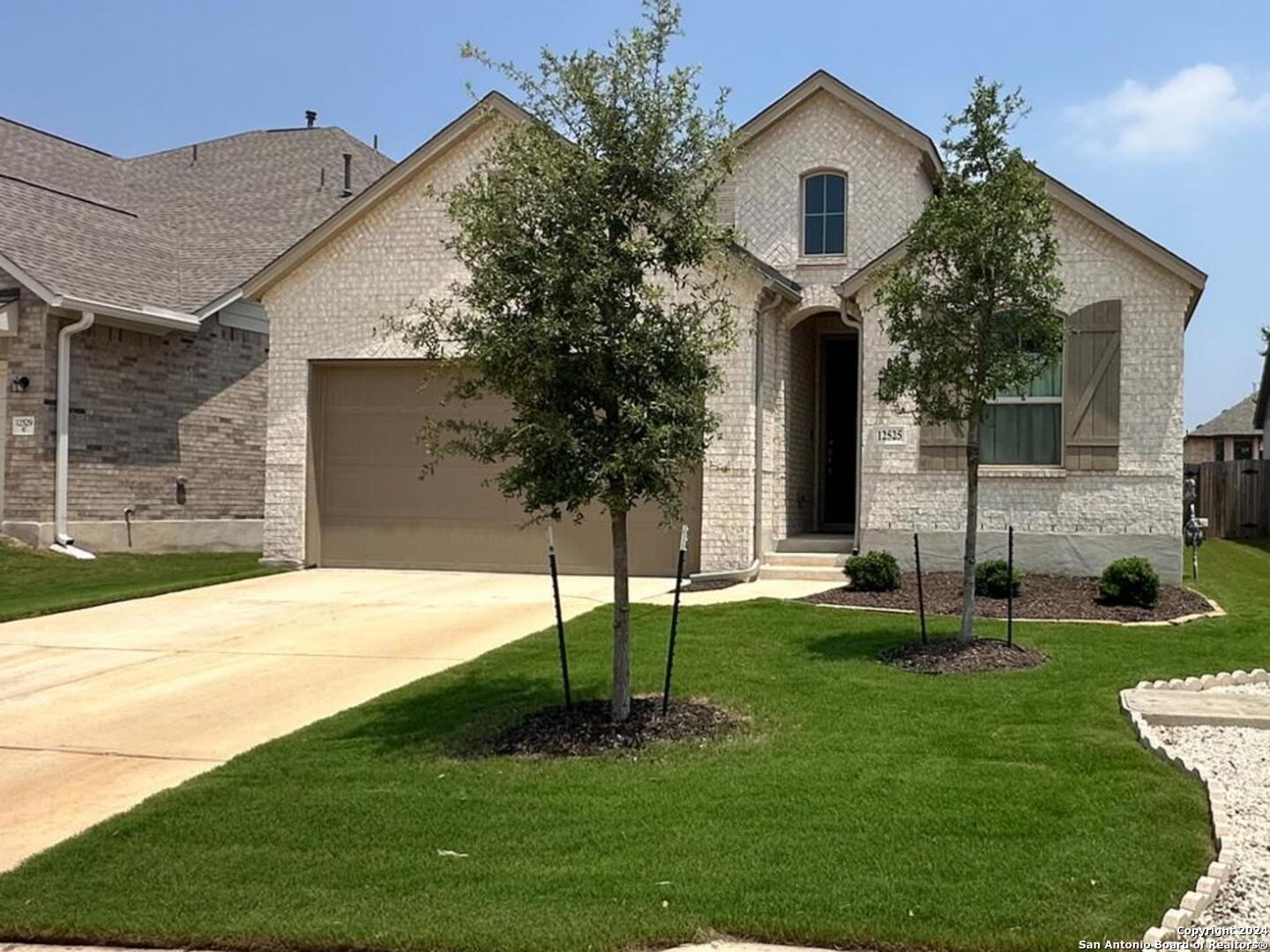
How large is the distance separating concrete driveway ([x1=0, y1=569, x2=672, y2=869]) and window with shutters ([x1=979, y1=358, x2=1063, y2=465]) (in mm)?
4594

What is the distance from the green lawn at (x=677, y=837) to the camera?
4480 mm

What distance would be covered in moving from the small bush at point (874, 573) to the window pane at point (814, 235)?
5.26m

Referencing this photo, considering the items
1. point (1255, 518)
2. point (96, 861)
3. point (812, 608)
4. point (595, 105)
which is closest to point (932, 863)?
point (96, 861)

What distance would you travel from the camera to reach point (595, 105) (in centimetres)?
722

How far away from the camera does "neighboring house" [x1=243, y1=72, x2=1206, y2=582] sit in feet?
46.4

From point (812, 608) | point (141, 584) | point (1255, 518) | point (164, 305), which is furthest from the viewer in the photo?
point (1255, 518)

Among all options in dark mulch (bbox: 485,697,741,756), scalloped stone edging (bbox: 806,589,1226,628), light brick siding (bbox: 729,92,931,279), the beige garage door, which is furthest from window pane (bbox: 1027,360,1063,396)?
dark mulch (bbox: 485,697,741,756)

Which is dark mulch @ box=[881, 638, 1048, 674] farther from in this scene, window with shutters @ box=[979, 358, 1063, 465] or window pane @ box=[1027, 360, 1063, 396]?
window pane @ box=[1027, 360, 1063, 396]

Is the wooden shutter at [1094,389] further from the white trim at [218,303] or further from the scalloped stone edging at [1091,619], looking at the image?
the white trim at [218,303]

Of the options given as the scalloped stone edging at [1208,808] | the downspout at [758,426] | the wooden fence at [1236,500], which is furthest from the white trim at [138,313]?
the wooden fence at [1236,500]

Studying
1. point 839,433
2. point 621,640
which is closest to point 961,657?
point 621,640

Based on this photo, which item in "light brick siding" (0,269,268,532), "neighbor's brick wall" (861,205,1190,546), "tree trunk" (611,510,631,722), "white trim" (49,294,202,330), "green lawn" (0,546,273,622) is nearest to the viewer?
"tree trunk" (611,510,631,722)

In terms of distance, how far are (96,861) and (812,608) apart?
7.96 metres

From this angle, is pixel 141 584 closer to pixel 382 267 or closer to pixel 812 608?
pixel 382 267
